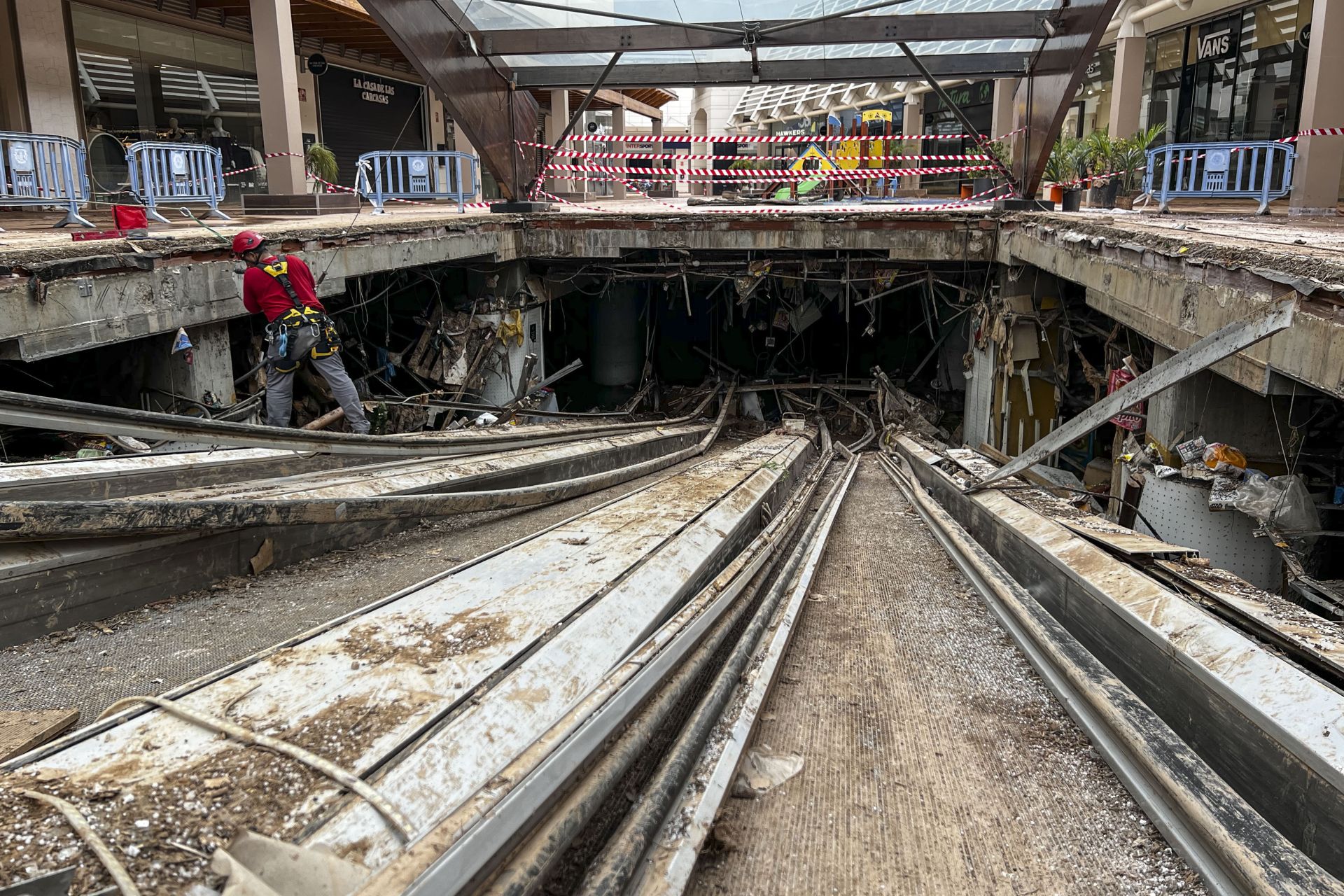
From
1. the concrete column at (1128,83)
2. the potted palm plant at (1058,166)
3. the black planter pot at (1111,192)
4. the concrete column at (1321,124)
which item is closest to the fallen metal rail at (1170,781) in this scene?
the concrete column at (1321,124)

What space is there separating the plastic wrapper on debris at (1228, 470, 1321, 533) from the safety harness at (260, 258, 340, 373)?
6.55 meters

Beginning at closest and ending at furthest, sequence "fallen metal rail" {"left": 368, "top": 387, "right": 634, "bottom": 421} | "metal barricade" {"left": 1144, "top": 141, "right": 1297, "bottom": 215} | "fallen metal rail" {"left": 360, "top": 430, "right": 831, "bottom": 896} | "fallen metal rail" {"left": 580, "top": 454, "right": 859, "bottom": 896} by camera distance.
Answer: 1. "fallen metal rail" {"left": 360, "top": 430, "right": 831, "bottom": 896}
2. "fallen metal rail" {"left": 580, "top": 454, "right": 859, "bottom": 896}
3. "fallen metal rail" {"left": 368, "top": 387, "right": 634, "bottom": 421}
4. "metal barricade" {"left": 1144, "top": 141, "right": 1297, "bottom": 215}

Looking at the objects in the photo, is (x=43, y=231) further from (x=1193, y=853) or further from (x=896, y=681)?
(x=1193, y=853)

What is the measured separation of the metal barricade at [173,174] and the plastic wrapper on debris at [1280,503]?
30.5ft

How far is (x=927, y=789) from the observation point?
2271 millimetres

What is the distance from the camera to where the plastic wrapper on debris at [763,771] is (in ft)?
7.27

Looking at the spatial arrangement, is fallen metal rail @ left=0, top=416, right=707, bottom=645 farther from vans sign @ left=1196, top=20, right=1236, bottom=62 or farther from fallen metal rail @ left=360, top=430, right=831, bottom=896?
vans sign @ left=1196, top=20, right=1236, bottom=62

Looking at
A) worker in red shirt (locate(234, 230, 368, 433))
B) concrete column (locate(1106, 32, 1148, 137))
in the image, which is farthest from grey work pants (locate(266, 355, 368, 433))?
concrete column (locate(1106, 32, 1148, 137))

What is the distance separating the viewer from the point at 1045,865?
77.7 inches

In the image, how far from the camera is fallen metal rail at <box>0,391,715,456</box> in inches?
136

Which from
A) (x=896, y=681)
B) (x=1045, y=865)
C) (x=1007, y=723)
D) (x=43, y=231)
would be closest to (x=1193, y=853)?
(x=1045, y=865)

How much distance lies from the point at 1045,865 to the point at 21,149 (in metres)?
8.91

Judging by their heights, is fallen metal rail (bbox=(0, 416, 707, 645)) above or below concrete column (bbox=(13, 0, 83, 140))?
below

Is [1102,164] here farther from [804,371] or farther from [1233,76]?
[804,371]
